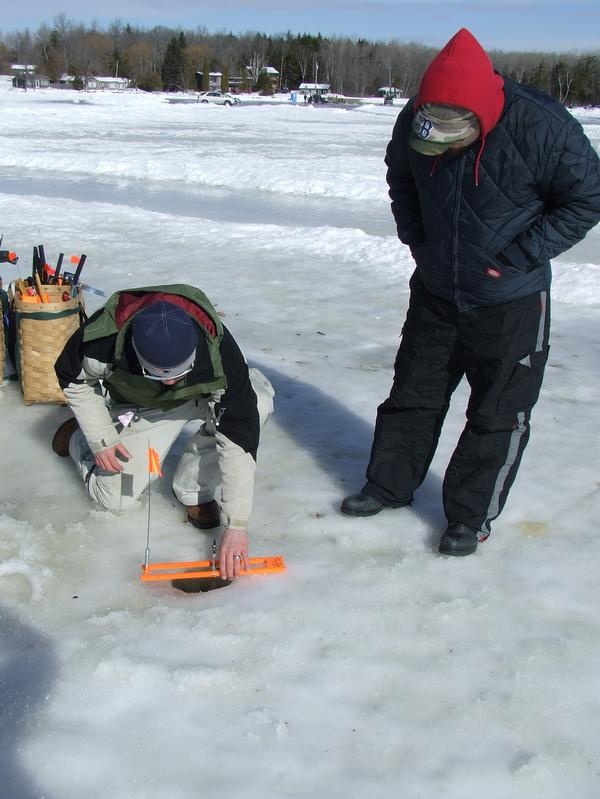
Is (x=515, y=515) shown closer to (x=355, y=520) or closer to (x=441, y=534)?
(x=441, y=534)

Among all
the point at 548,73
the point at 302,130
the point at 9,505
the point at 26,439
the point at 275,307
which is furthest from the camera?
the point at 548,73

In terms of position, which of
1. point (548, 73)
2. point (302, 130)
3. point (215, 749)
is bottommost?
point (215, 749)

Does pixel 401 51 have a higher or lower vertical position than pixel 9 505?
higher

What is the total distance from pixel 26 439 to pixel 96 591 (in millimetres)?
1309

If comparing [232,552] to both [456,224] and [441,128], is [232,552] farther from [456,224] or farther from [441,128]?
[441,128]

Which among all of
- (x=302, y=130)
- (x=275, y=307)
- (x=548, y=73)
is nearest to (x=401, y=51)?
(x=548, y=73)

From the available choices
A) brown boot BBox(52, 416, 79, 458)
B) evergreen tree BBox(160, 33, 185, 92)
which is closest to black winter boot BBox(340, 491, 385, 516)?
brown boot BBox(52, 416, 79, 458)

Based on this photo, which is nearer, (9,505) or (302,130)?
(9,505)

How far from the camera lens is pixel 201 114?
36.8 m

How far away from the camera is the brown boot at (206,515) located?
9.66ft

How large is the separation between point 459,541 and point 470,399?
0.53m

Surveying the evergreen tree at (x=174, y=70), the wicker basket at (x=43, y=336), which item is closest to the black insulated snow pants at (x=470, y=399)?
the wicker basket at (x=43, y=336)

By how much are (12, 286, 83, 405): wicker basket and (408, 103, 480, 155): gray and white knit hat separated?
6.85ft

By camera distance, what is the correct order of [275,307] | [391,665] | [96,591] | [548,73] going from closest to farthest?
1. [391,665]
2. [96,591]
3. [275,307]
4. [548,73]
